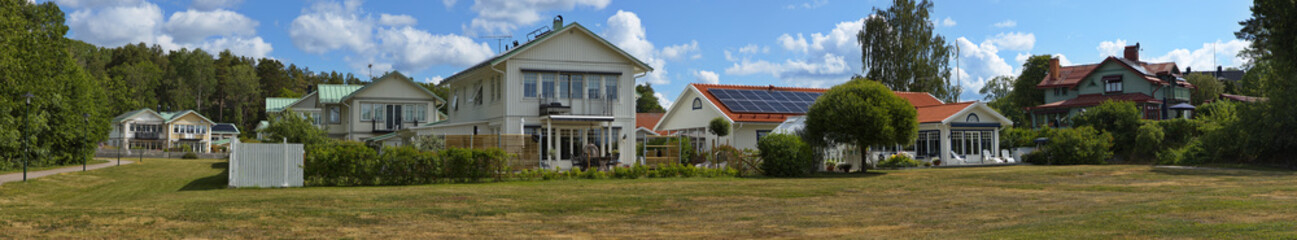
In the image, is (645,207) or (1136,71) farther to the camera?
(1136,71)

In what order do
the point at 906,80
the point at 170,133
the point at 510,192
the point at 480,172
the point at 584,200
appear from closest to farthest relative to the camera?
the point at 584,200 → the point at 510,192 → the point at 480,172 → the point at 906,80 → the point at 170,133

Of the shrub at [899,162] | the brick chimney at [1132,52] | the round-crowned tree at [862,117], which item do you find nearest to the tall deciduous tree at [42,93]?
the round-crowned tree at [862,117]

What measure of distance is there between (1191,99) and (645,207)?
70.1 metres

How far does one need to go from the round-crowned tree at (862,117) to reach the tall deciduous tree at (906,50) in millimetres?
29121

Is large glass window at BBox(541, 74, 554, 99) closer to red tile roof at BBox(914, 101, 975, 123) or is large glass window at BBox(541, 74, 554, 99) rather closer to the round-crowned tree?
the round-crowned tree

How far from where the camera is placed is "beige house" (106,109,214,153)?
85.9 m

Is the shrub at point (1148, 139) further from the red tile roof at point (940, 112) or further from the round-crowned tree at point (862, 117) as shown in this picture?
the round-crowned tree at point (862, 117)

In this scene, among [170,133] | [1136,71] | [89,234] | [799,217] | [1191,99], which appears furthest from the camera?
[170,133]

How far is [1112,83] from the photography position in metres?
64.4

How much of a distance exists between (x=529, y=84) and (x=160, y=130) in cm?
7391

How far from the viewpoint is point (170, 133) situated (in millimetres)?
87062

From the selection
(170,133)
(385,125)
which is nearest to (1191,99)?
(385,125)

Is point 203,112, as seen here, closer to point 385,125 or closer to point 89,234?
point 385,125

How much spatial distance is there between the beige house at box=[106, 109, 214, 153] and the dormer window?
82.0 meters
